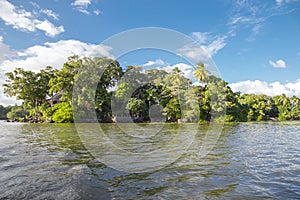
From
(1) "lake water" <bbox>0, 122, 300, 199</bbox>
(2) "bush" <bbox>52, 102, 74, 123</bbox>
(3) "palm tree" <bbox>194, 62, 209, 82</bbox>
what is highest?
(3) "palm tree" <bbox>194, 62, 209, 82</bbox>

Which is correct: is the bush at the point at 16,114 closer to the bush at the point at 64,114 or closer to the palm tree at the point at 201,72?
the bush at the point at 64,114

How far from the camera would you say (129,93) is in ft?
128

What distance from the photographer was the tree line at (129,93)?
35844mm

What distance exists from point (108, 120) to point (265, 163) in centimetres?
3485

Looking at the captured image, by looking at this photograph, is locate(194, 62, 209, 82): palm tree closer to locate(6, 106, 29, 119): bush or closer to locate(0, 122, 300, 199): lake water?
locate(0, 122, 300, 199): lake water

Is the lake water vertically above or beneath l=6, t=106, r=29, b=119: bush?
beneath

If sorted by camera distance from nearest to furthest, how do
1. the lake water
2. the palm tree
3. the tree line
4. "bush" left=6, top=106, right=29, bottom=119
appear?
the lake water
the tree line
the palm tree
"bush" left=6, top=106, right=29, bottom=119

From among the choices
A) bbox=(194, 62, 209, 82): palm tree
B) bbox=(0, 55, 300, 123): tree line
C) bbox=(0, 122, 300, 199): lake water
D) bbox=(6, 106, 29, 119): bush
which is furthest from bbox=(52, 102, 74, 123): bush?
bbox=(6, 106, 29, 119): bush

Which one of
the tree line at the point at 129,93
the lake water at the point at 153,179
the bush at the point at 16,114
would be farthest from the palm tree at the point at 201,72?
the bush at the point at 16,114

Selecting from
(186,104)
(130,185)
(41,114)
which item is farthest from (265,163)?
(41,114)

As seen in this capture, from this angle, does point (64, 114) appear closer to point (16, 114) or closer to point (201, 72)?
point (201, 72)

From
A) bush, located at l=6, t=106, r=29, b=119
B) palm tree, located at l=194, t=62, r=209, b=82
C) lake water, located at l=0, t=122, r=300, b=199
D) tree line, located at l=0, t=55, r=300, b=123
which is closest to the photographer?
lake water, located at l=0, t=122, r=300, b=199

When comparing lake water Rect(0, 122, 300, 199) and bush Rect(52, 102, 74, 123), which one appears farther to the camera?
bush Rect(52, 102, 74, 123)

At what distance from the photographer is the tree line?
35844mm
